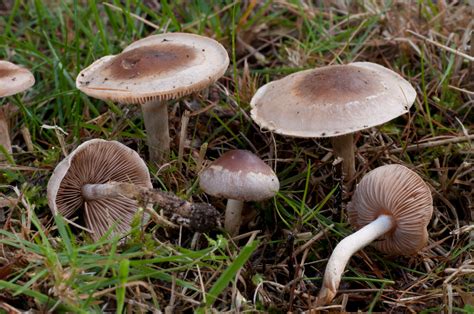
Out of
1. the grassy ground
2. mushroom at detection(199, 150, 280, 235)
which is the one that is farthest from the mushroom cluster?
the grassy ground

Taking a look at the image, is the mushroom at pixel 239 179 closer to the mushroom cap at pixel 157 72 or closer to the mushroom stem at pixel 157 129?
the mushroom cap at pixel 157 72

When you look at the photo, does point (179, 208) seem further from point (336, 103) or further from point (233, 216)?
point (336, 103)

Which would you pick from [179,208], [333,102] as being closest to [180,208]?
[179,208]

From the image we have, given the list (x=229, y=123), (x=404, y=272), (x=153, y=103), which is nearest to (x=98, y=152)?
(x=153, y=103)

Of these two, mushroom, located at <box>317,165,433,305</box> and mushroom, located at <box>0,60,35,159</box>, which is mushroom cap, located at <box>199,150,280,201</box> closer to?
mushroom, located at <box>317,165,433,305</box>

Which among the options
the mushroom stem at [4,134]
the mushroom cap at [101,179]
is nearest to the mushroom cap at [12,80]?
the mushroom stem at [4,134]

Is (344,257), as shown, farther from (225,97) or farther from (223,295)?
(225,97)

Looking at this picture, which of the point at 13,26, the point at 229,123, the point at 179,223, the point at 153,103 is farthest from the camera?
the point at 13,26
